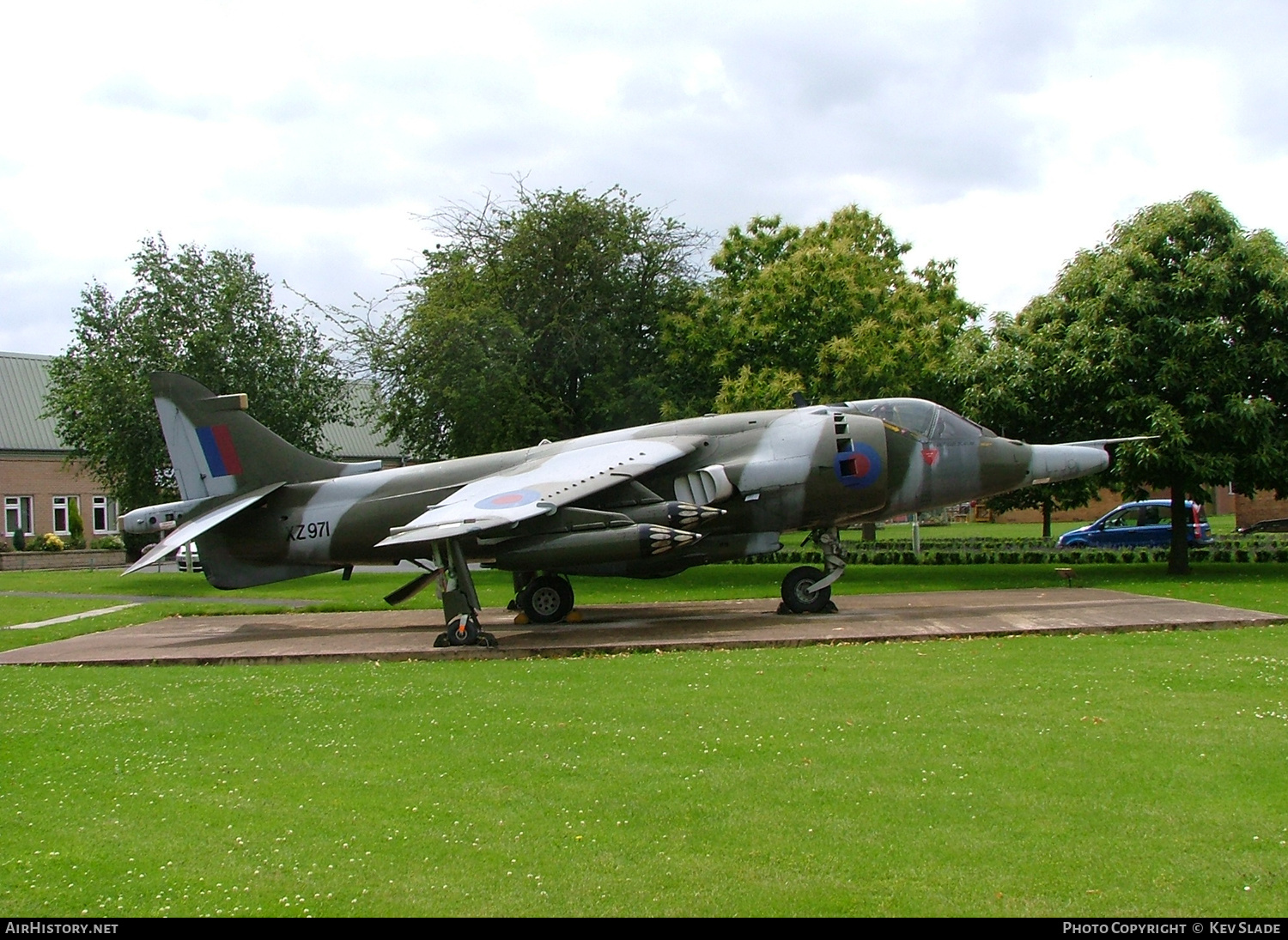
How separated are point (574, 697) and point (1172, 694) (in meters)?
5.65

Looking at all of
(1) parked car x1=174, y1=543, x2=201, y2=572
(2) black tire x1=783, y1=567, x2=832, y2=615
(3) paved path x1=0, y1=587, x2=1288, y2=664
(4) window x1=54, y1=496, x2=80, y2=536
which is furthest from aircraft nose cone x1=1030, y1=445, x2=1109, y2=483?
(4) window x1=54, y1=496, x2=80, y2=536

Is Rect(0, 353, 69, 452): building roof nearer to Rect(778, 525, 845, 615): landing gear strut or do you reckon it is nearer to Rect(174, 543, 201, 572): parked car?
Rect(174, 543, 201, 572): parked car

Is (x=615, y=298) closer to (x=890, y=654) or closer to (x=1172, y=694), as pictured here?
(x=890, y=654)

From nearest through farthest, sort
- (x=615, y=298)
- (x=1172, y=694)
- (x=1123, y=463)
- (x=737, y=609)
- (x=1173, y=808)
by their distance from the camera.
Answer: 1. (x=1173, y=808)
2. (x=1172, y=694)
3. (x=737, y=609)
4. (x=1123, y=463)
5. (x=615, y=298)

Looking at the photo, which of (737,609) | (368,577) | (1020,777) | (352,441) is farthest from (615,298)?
(352,441)

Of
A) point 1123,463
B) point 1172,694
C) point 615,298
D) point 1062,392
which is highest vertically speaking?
point 615,298

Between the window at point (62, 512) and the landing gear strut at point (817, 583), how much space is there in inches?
2250

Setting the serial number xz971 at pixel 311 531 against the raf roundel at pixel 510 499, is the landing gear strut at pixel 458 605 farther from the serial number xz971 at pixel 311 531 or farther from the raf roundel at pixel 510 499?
the serial number xz971 at pixel 311 531

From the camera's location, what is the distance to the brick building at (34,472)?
6162cm

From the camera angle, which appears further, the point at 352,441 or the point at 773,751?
the point at 352,441

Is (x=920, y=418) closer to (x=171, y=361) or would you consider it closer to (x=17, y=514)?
(x=171, y=361)

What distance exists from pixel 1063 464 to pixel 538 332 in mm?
16365

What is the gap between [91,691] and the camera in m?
12.2

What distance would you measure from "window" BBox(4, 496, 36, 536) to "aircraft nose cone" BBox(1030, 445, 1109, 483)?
59.5 metres
